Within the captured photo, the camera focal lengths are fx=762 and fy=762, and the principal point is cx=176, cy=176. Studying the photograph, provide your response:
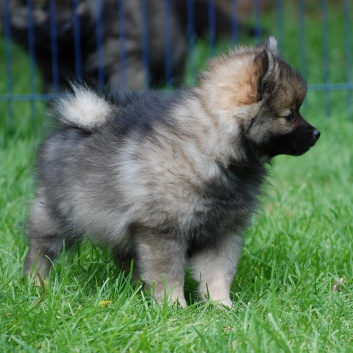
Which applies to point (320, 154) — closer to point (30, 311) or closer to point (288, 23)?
point (30, 311)

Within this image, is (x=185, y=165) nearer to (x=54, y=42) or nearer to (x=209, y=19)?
(x=54, y=42)

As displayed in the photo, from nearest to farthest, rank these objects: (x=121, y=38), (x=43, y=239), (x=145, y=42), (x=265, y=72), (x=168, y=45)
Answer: (x=265, y=72), (x=43, y=239), (x=121, y=38), (x=145, y=42), (x=168, y=45)

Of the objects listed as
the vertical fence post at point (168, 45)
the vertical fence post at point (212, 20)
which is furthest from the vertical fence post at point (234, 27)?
the vertical fence post at point (168, 45)

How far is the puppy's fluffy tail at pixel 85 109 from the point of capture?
9.65 feet

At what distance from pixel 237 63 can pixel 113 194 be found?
655 millimetres

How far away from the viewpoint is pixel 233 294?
2.94 m

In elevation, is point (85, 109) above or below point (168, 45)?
above

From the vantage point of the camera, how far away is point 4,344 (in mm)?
2162

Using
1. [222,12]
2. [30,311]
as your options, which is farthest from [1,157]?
[222,12]

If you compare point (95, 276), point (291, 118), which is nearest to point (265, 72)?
point (291, 118)

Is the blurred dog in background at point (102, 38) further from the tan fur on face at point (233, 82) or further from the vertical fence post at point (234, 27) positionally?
the tan fur on face at point (233, 82)

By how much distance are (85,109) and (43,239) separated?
0.56 meters

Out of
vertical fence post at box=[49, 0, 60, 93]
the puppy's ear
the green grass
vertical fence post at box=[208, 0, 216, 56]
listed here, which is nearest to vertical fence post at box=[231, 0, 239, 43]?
vertical fence post at box=[208, 0, 216, 56]

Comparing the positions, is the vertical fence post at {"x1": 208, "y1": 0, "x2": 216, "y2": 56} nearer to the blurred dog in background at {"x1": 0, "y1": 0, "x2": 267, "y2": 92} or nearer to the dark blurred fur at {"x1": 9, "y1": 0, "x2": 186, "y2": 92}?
the blurred dog in background at {"x1": 0, "y1": 0, "x2": 267, "y2": 92}
